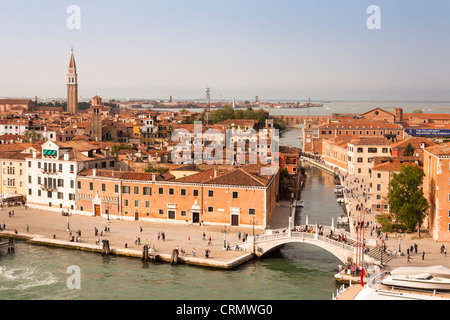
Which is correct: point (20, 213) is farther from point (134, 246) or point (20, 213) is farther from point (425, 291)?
point (425, 291)

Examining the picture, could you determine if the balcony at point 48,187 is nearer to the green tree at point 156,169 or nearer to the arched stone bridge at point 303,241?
the green tree at point 156,169

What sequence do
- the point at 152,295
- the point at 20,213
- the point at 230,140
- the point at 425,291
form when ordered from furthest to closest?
1. the point at 230,140
2. the point at 20,213
3. the point at 152,295
4. the point at 425,291

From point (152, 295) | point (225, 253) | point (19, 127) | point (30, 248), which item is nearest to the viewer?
point (152, 295)

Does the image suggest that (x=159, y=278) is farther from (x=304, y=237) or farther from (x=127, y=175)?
(x=127, y=175)

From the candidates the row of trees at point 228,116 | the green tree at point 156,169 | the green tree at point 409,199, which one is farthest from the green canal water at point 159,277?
the row of trees at point 228,116

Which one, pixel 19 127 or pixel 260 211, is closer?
pixel 260 211

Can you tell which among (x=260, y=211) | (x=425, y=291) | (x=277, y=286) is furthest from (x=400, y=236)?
(x=425, y=291)
